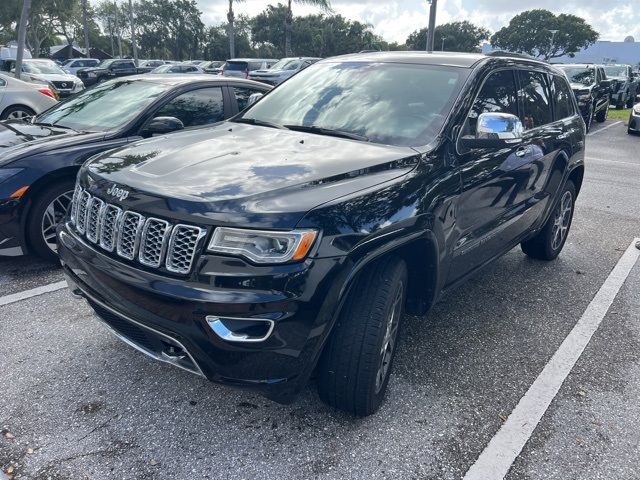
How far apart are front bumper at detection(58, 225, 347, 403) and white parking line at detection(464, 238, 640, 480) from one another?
955 millimetres

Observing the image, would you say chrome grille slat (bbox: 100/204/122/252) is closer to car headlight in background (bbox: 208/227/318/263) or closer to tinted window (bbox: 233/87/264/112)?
car headlight in background (bbox: 208/227/318/263)

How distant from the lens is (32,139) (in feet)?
15.0

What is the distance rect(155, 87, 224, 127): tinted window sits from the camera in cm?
505

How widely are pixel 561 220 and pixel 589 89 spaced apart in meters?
11.7

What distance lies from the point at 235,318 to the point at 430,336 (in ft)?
6.02

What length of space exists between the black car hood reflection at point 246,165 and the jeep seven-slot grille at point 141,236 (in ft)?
0.44

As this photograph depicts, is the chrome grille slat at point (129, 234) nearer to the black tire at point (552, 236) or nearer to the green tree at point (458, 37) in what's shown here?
the black tire at point (552, 236)

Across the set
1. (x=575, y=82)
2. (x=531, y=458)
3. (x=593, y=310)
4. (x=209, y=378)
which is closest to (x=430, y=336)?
(x=531, y=458)

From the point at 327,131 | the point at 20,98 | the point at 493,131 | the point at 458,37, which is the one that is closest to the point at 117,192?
the point at 327,131

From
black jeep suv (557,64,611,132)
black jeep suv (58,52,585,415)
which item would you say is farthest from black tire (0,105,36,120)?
black jeep suv (557,64,611,132)

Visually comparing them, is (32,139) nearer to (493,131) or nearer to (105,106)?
(105,106)

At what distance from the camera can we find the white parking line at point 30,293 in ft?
12.8

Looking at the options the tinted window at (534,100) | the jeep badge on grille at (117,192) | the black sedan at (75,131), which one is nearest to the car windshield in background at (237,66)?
the black sedan at (75,131)

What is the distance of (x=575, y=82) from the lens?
15797 mm
